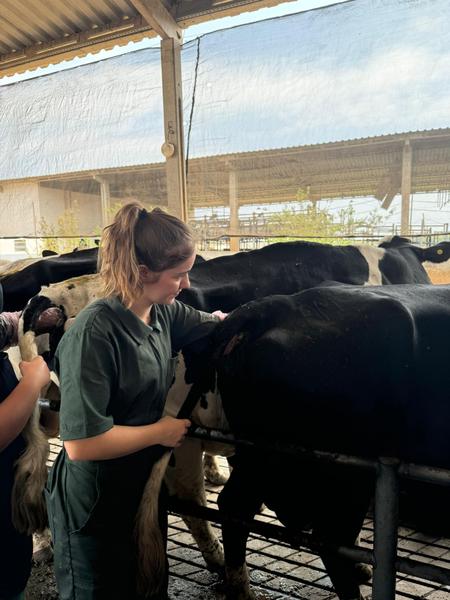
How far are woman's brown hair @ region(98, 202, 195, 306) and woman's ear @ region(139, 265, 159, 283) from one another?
0.03 ft

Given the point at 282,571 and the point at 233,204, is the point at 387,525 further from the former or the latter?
the point at 233,204

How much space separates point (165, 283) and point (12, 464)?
2.81 ft

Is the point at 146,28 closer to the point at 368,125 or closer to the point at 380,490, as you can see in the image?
the point at 368,125

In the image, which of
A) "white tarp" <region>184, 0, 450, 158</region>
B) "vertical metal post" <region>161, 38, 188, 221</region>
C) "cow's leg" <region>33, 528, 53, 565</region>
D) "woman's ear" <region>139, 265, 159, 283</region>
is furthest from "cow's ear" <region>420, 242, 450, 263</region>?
"cow's leg" <region>33, 528, 53, 565</region>

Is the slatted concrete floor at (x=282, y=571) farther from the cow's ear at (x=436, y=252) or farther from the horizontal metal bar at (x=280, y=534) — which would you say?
the cow's ear at (x=436, y=252)

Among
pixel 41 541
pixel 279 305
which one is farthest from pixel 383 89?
pixel 41 541

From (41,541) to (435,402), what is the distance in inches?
94.5

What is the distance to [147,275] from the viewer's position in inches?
53.2

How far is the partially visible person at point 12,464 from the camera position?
143 centimetres

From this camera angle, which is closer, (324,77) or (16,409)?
(16,409)

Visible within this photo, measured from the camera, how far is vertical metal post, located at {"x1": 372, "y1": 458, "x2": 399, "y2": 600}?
1.16 m

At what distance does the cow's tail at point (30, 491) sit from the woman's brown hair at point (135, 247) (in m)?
0.66

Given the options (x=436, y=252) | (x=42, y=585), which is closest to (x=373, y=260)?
(x=436, y=252)

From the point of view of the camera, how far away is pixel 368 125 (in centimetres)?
369
